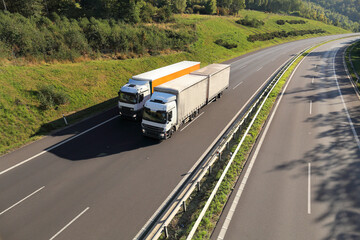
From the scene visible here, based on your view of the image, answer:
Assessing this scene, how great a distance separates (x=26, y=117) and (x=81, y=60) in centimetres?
1424

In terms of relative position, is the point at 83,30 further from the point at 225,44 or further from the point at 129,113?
the point at 225,44

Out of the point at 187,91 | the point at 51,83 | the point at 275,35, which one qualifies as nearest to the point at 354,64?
the point at 275,35

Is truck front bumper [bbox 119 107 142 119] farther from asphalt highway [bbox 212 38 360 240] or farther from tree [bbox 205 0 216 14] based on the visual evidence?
tree [bbox 205 0 216 14]

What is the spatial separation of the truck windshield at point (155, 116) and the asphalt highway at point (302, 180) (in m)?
7.33

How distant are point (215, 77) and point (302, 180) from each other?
14.2m

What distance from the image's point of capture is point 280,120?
64.6 ft

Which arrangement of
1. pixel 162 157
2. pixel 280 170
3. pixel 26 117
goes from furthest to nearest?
pixel 26 117
pixel 162 157
pixel 280 170

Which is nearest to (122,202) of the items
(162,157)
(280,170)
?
(162,157)

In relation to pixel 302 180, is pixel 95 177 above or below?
below

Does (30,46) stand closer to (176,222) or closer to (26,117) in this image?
(26,117)

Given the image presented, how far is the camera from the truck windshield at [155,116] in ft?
51.7

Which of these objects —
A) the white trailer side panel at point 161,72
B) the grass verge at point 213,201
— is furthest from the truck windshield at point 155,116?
the grass verge at point 213,201

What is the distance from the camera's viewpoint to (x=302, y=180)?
39.9 feet

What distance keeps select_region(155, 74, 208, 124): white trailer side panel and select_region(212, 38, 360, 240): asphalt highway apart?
6823 millimetres
